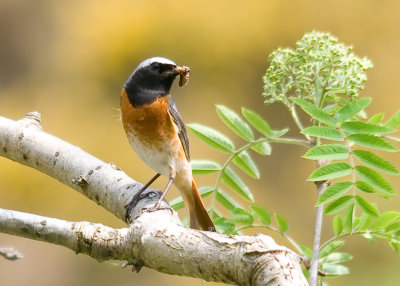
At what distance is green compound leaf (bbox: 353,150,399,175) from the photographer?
192cm

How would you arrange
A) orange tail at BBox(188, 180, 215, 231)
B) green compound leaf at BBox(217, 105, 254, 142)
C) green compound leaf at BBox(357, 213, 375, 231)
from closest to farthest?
green compound leaf at BBox(357, 213, 375, 231) < green compound leaf at BBox(217, 105, 254, 142) < orange tail at BBox(188, 180, 215, 231)

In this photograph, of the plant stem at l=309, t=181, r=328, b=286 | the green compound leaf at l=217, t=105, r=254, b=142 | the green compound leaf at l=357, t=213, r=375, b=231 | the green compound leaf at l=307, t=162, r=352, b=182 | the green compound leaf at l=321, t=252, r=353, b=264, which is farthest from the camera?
the green compound leaf at l=217, t=105, r=254, b=142

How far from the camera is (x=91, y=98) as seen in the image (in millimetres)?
6410

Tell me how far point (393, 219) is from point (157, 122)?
1.11 metres

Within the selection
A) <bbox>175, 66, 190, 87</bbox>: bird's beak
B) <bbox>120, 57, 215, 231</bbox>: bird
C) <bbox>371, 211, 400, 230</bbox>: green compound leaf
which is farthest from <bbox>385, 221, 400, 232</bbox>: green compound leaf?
<bbox>175, 66, 190, 87</bbox>: bird's beak

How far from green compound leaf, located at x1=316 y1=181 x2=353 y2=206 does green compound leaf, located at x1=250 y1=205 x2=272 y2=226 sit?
0.36 meters

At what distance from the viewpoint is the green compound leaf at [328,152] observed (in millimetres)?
1895

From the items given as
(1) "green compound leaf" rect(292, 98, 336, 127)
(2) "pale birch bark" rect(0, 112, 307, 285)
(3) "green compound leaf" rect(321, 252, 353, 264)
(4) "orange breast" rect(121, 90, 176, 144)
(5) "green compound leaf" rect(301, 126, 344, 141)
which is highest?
(4) "orange breast" rect(121, 90, 176, 144)

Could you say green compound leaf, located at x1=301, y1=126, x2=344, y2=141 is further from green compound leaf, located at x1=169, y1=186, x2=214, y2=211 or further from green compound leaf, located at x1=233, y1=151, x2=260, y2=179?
green compound leaf, located at x1=169, y1=186, x2=214, y2=211

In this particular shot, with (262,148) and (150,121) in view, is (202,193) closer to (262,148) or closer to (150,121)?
(262,148)

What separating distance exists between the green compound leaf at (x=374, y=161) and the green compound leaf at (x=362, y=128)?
0.07m

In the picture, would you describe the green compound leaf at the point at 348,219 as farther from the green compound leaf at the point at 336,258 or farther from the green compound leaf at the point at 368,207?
the green compound leaf at the point at 336,258

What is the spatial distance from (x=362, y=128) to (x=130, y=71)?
4564 millimetres

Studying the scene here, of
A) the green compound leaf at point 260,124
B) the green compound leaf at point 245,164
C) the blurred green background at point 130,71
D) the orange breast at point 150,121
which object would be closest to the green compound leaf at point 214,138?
the green compound leaf at point 245,164
